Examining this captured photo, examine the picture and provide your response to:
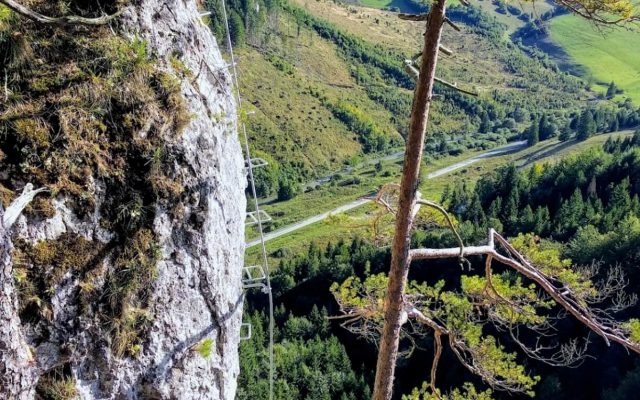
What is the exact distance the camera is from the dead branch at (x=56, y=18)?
5027 mm

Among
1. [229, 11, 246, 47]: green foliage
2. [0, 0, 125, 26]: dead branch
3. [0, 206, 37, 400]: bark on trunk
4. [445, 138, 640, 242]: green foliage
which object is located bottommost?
[445, 138, 640, 242]: green foliage

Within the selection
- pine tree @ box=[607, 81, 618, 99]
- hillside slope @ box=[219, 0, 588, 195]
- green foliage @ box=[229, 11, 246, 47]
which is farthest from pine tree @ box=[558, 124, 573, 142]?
green foliage @ box=[229, 11, 246, 47]

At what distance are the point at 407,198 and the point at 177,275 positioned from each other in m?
3.26

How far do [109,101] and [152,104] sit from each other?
538 millimetres

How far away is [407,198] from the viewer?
6.77 m

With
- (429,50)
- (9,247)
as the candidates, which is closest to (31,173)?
(9,247)

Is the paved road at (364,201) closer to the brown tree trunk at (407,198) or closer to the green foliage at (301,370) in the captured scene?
the green foliage at (301,370)

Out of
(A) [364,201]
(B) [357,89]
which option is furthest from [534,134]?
(A) [364,201]

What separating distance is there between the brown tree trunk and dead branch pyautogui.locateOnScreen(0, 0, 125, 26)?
4.08 m

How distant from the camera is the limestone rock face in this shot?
5797mm

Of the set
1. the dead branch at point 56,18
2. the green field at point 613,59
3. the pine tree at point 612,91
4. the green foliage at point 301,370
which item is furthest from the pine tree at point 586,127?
the dead branch at point 56,18

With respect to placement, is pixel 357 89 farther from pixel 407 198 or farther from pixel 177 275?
pixel 177 275

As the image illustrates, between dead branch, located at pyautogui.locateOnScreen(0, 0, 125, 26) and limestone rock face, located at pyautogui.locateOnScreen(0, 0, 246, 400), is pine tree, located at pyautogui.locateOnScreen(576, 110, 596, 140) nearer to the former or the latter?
limestone rock face, located at pyautogui.locateOnScreen(0, 0, 246, 400)

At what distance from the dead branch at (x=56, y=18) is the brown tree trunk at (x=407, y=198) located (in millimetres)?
4078
